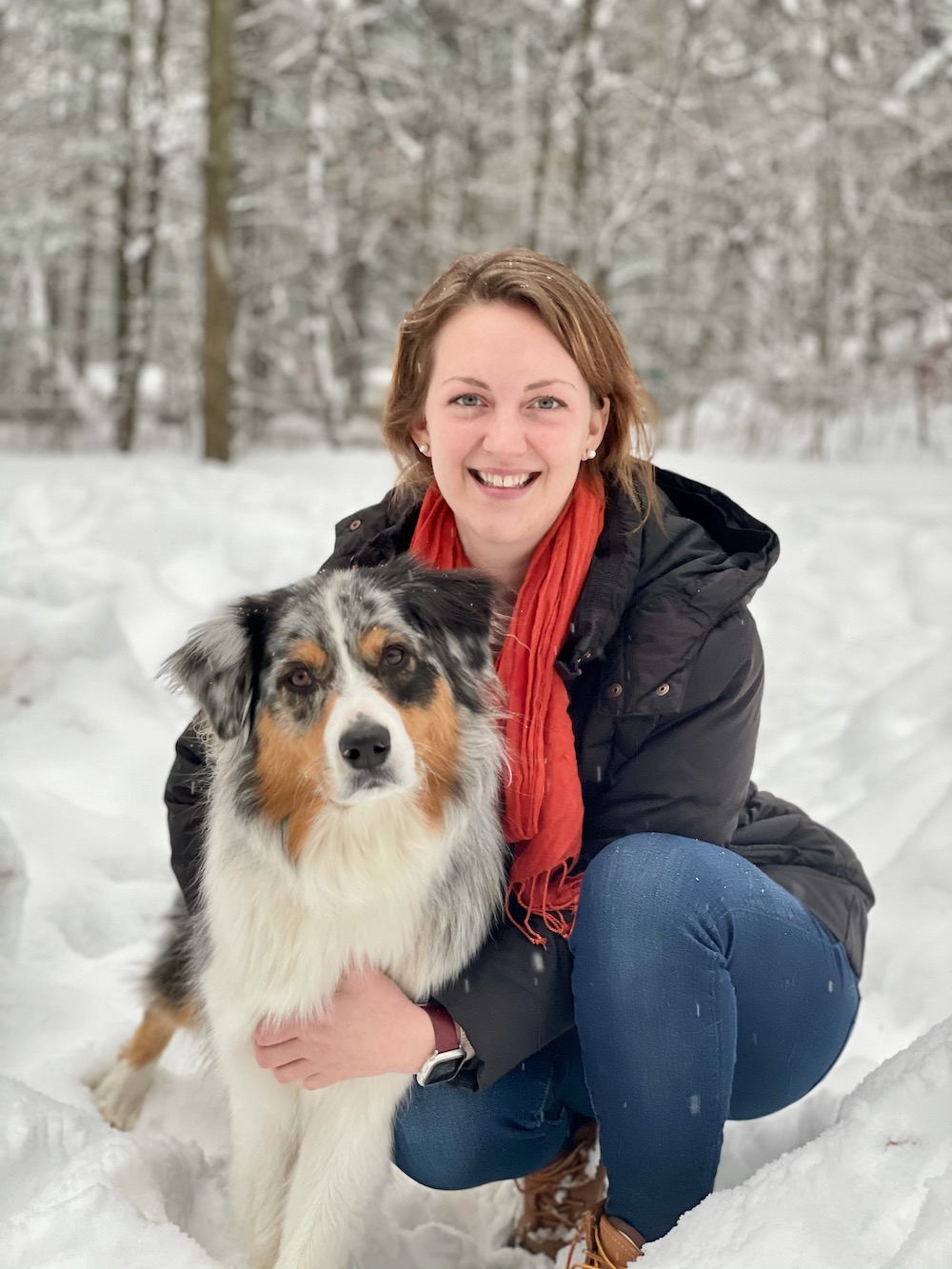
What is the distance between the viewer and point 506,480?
6.77ft

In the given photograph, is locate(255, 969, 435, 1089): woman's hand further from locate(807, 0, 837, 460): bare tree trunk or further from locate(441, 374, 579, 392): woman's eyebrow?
locate(807, 0, 837, 460): bare tree trunk

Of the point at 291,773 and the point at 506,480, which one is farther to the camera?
the point at 506,480

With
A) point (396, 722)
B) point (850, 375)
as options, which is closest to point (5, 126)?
point (850, 375)

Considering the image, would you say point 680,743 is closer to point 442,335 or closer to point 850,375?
point 442,335

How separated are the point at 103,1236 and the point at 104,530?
540 cm

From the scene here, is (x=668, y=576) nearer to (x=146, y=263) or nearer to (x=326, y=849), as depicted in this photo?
(x=326, y=849)

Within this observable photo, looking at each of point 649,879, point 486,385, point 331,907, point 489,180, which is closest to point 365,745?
point 331,907

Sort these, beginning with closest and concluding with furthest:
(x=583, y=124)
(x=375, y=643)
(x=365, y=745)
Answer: (x=365, y=745) < (x=375, y=643) < (x=583, y=124)

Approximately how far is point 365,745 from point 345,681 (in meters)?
0.19

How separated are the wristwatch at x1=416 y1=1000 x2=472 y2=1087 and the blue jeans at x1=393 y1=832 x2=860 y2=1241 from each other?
132mm

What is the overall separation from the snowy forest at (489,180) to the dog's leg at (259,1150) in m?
9.27

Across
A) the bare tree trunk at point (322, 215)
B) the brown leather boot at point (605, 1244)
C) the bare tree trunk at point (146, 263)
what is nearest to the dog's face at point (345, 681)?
the brown leather boot at point (605, 1244)

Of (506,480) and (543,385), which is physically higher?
(543,385)

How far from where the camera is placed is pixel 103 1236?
165cm
